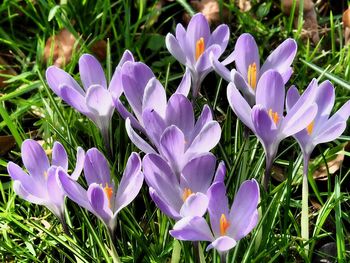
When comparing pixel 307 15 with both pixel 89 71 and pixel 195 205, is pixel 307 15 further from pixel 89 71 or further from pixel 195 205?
pixel 195 205

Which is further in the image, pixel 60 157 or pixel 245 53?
pixel 245 53

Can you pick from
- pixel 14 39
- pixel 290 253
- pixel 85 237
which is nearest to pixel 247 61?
pixel 290 253

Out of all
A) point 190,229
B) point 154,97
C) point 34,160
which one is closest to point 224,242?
point 190,229

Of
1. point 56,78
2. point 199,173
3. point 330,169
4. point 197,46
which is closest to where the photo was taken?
point 199,173

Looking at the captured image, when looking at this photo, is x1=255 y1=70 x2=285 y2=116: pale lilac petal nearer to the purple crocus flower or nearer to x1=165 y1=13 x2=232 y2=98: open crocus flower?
the purple crocus flower

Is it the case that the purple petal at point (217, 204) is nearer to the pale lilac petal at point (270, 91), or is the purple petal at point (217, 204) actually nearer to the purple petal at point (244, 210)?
the purple petal at point (244, 210)

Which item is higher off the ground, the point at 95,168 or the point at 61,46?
the point at 95,168

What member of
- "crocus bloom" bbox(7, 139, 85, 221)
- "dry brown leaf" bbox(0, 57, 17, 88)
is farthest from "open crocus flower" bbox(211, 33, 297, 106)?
"dry brown leaf" bbox(0, 57, 17, 88)
